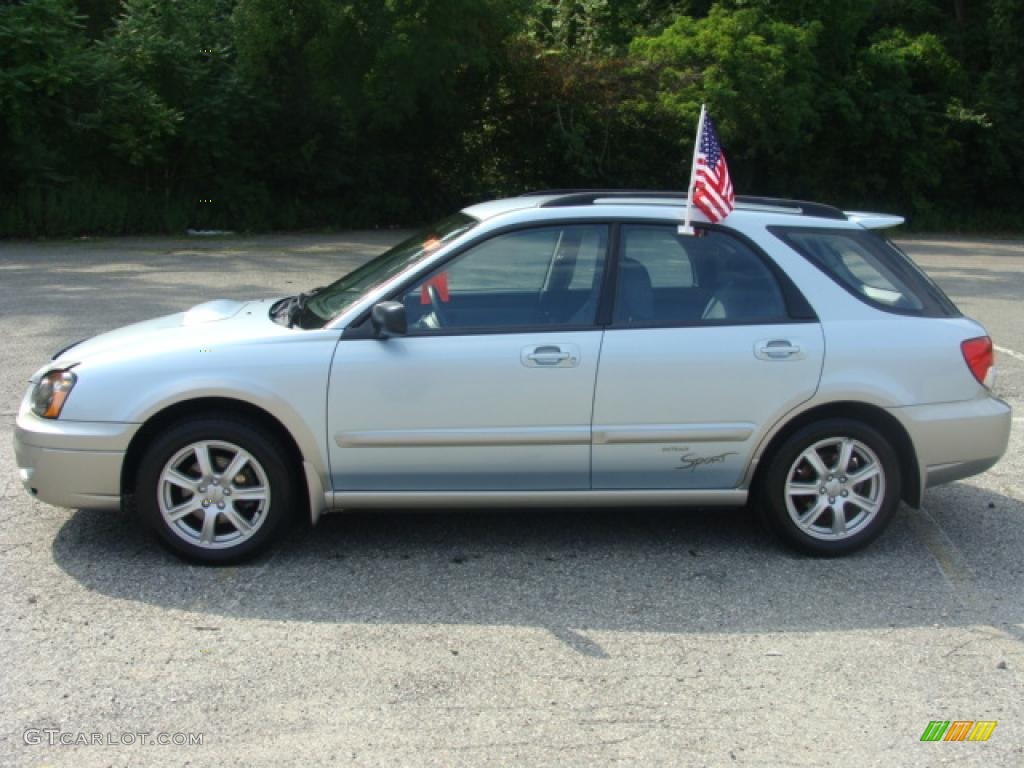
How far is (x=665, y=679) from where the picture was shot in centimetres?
427

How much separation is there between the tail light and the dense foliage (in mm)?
15254

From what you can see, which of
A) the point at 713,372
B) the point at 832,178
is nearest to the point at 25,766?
the point at 713,372

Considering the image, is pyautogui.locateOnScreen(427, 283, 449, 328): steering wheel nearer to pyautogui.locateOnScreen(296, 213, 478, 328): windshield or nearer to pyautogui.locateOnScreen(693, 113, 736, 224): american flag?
pyautogui.locateOnScreen(296, 213, 478, 328): windshield

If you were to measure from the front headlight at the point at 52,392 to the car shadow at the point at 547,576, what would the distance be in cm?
69

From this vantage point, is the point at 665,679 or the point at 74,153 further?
the point at 74,153

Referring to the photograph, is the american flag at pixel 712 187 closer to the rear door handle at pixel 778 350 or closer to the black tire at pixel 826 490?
the rear door handle at pixel 778 350

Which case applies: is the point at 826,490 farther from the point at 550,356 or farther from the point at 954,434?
the point at 550,356

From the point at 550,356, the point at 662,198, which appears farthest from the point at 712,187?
the point at 550,356

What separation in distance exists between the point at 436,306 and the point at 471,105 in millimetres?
18017

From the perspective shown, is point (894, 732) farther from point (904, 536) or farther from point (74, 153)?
point (74, 153)

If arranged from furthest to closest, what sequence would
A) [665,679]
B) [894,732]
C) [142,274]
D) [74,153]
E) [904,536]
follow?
[74,153] → [142,274] → [904,536] → [665,679] → [894,732]

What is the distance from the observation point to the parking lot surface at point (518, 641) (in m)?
3.84

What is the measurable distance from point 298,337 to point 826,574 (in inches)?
105

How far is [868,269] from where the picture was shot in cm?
563
